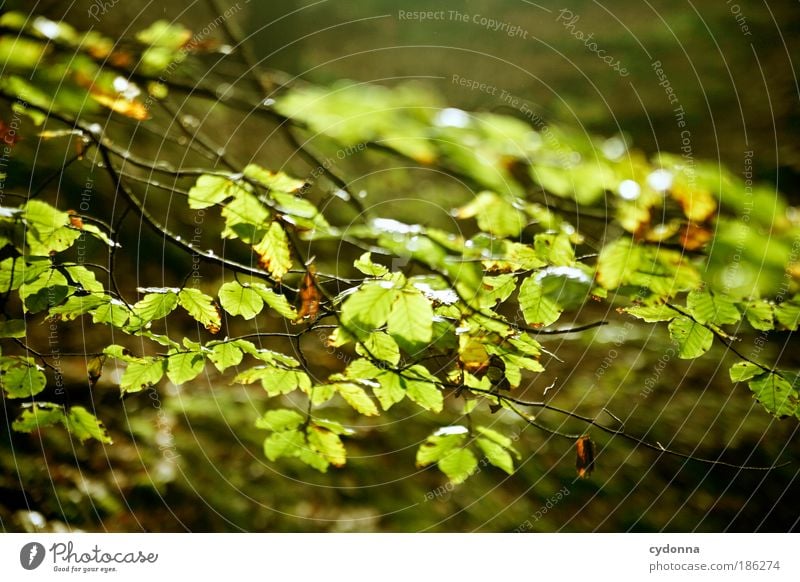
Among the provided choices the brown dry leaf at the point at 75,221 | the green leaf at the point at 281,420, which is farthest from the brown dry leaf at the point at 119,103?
the green leaf at the point at 281,420

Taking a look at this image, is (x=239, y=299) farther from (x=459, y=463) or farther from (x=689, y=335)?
(x=689, y=335)

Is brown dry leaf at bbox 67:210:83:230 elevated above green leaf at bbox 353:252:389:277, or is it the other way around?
brown dry leaf at bbox 67:210:83:230

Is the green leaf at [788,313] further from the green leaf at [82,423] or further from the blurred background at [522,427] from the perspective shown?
the green leaf at [82,423]

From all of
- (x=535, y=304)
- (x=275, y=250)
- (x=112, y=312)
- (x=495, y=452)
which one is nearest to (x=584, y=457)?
(x=495, y=452)

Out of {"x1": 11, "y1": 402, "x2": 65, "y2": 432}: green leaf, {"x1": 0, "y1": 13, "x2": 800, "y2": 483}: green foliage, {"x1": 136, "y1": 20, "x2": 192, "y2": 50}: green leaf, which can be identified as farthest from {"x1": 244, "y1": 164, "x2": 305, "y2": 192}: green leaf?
{"x1": 11, "y1": 402, "x2": 65, "y2": 432}: green leaf

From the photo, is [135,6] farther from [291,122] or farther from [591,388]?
[591,388]

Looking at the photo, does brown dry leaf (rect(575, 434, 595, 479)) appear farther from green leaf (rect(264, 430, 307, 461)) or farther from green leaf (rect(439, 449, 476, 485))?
green leaf (rect(264, 430, 307, 461))

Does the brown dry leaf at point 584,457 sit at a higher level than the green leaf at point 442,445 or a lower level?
lower
